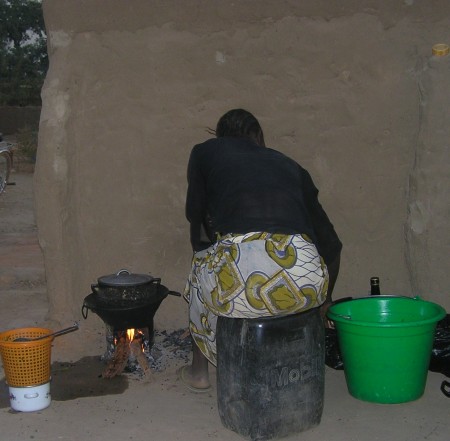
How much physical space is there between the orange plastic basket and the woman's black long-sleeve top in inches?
41.1

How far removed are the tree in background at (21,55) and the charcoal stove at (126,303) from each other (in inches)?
834

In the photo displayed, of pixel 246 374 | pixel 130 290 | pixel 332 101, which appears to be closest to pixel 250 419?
pixel 246 374

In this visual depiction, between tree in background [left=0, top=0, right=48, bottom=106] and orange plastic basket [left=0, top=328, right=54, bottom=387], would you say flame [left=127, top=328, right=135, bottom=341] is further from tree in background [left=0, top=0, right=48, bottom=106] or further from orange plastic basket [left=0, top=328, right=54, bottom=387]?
tree in background [left=0, top=0, right=48, bottom=106]

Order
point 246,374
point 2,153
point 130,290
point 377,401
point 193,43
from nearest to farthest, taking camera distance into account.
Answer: point 246,374 < point 377,401 < point 130,290 < point 193,43 < point 2,153

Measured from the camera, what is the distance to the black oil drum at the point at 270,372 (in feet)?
11.2

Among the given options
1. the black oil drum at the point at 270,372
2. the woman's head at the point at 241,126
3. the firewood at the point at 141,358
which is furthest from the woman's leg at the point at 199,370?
the woman's head at the point at 241,126

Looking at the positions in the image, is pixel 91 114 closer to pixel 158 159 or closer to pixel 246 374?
pixel 158 159

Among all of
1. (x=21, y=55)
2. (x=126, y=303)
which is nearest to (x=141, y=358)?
(x=126, y=303)

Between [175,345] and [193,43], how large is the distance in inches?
78.6

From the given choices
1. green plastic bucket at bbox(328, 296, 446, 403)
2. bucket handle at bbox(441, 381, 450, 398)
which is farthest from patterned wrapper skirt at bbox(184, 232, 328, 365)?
bucket handle at bbox(441, 381, 450, 398)

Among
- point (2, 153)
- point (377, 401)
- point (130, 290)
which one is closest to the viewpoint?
point (377, 401)

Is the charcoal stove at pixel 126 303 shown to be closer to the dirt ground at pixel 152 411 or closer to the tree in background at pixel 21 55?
the dirt ground at pixel 152 411

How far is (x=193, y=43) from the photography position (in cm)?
471

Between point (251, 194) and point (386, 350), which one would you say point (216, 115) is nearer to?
point (251, 194)
